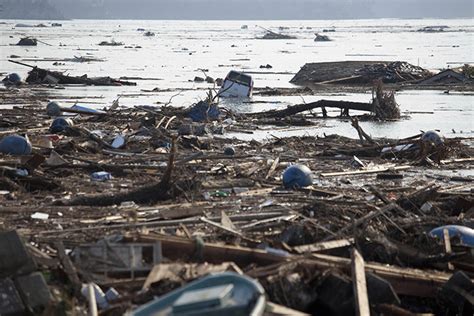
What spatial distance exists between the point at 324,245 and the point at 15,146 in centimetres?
705

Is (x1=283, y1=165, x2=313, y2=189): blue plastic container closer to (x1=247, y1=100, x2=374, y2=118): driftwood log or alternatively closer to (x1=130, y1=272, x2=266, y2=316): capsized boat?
(x1=130, y1=272, x2=266, y2=316): capsized boat

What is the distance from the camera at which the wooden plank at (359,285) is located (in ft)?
22.1

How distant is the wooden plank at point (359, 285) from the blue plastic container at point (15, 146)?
751 cm

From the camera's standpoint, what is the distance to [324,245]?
8.16m

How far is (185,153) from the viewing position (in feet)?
49.4

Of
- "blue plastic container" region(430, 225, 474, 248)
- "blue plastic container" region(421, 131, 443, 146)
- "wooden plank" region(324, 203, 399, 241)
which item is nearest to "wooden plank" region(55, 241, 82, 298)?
"wooden plank" region(324, 203, 399, 241)

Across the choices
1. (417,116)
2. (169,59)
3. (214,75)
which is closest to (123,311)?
(417,116)

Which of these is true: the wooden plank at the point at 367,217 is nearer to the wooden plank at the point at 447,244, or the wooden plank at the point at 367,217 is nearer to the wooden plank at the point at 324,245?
the wooden plank at the point at 324,245

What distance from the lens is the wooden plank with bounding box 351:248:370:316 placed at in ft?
22.1

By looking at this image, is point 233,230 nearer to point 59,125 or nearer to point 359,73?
point 59,125

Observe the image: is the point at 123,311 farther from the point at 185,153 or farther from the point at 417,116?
the point at 417,116

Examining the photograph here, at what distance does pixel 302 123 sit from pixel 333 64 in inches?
841

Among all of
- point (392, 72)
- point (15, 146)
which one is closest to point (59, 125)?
point (15, 146)

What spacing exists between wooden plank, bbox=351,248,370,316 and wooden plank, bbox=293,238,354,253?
494 millimetres
